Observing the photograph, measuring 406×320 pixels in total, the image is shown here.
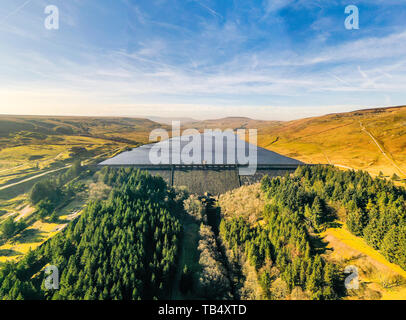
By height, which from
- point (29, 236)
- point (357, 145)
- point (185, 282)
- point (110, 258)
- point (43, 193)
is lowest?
point (185, 282)

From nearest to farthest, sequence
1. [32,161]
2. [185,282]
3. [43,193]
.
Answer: [185,282], [43,193], [32,161]

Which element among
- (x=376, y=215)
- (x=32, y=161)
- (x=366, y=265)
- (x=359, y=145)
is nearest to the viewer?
(x=366, y=265)

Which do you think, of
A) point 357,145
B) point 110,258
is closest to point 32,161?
point 110,258

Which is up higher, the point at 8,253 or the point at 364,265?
the point at 364,265

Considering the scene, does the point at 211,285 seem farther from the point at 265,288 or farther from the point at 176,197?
the point at 176,197

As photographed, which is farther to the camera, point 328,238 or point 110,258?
point 328,238

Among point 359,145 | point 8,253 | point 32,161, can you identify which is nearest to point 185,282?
point 8,253

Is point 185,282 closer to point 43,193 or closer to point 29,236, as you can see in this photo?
point 29,236

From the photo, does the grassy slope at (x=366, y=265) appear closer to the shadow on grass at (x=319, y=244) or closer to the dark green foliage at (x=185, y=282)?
the shadow on grass at (x=319, y=244)
